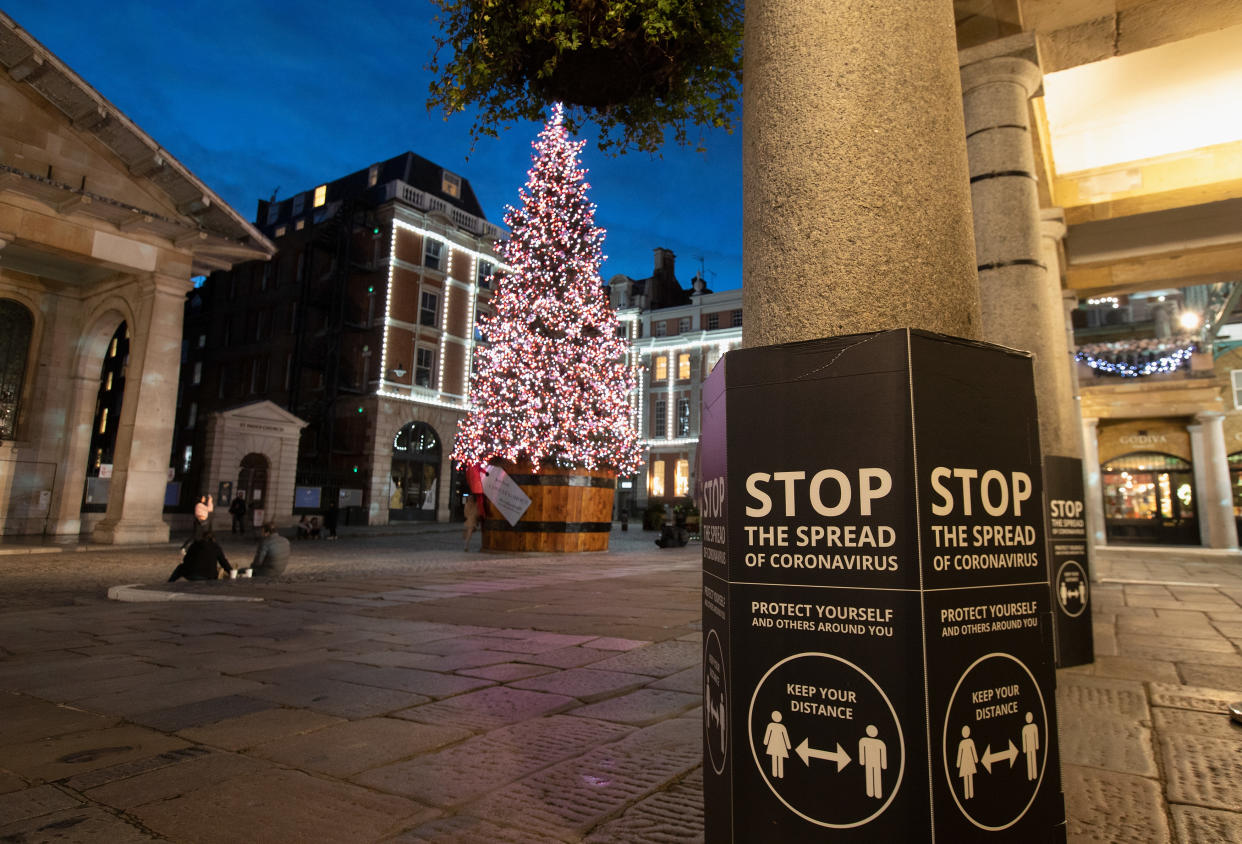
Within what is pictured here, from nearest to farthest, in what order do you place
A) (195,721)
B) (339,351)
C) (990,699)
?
(990,699), (195,721), (339,351)

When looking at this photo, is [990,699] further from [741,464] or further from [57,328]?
[57,328]

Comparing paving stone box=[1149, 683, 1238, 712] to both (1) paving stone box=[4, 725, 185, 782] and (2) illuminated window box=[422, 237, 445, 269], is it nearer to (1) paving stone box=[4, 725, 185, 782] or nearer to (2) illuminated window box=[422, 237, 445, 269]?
(1) paving stone box=[4, 725, 185, 782]

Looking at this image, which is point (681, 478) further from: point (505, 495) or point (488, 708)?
point (488, 708)

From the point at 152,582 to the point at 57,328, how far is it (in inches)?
563

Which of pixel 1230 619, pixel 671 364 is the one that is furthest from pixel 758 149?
pixel 671 364

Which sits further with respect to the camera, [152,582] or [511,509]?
[511,509]

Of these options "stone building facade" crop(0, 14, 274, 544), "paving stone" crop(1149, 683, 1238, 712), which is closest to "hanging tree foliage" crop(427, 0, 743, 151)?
"paving stone" crop(1149, 683, 1238, 712)

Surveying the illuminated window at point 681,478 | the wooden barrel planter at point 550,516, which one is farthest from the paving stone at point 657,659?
the illuminated window at point 681,478

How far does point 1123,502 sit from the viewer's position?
76.8 ft

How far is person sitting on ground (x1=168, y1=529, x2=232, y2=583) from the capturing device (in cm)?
949

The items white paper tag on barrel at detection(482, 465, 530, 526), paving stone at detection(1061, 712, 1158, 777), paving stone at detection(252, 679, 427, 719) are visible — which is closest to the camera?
paving stone at detection(1061, 712, 1158, 777)

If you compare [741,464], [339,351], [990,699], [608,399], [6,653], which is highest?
[339,351]

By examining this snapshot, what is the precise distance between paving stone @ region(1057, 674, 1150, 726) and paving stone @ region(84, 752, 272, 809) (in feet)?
12.0

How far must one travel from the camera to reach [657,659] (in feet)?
15.8
